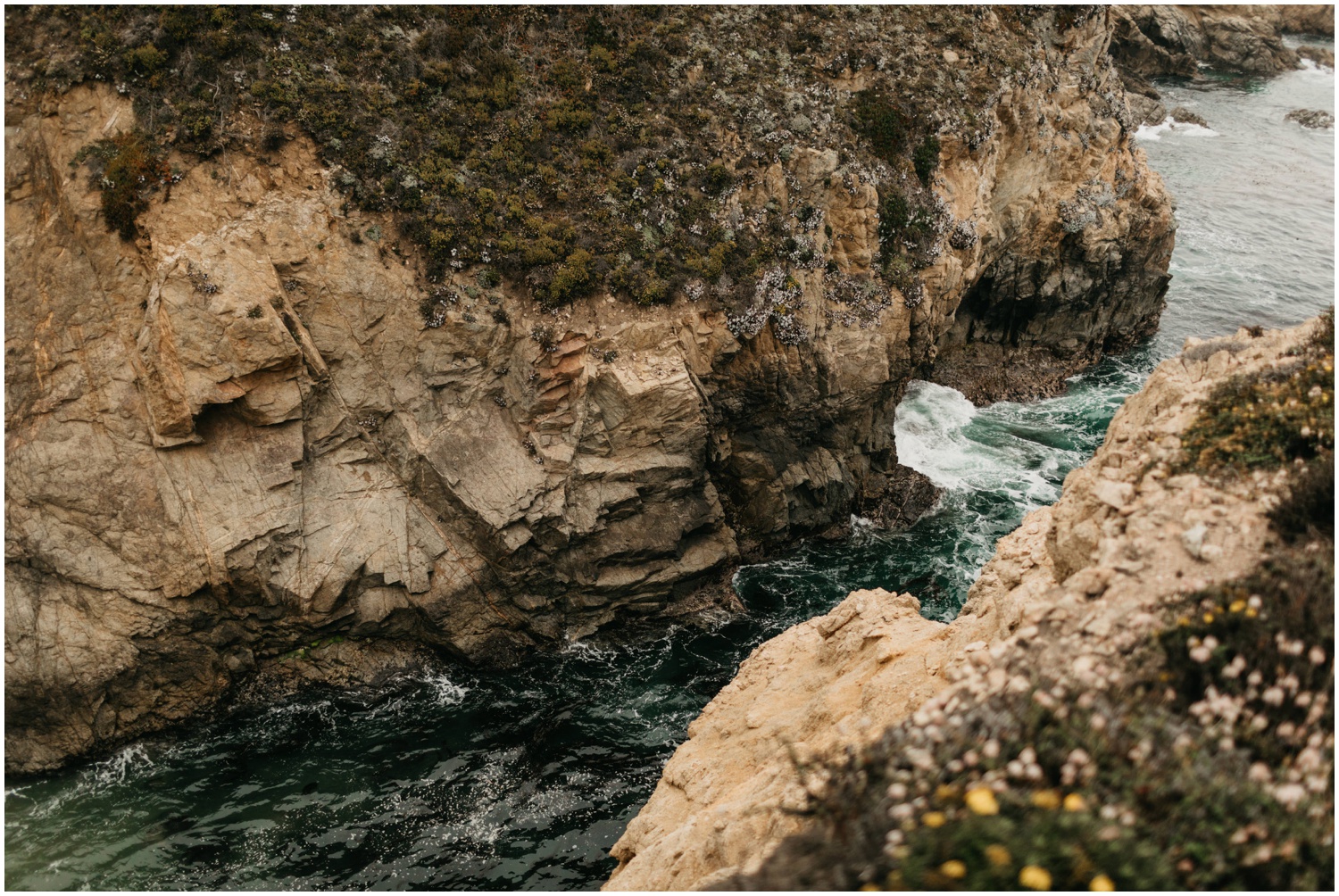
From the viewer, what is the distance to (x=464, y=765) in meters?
20.8

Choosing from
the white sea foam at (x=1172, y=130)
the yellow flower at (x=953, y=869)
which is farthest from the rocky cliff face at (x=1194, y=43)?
the yellow flower at (x=953, y=869)

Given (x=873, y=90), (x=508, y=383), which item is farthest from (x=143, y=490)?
(x=873, y=90)

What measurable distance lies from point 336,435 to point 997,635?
60.5 ft

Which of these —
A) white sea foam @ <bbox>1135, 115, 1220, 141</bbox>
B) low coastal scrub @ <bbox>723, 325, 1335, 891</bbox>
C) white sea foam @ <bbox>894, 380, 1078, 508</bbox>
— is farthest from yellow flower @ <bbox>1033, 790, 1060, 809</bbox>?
white sea foam @ <bbox>1135, 115, 1220, 141</bbox>

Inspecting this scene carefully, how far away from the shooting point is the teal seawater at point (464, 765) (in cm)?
1842

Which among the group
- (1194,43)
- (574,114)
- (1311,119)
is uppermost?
(1194,43)

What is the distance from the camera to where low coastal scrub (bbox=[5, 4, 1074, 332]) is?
23062 mm

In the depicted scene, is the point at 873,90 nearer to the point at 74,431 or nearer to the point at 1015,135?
the point at 1015,135

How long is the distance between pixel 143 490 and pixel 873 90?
27.0 m

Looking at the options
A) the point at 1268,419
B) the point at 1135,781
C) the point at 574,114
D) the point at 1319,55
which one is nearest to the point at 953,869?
the point at 1135,781

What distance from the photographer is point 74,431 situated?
837 inches

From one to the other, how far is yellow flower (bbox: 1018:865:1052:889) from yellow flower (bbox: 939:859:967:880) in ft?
1.53

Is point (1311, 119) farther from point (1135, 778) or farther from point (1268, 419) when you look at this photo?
point (1135, 778)

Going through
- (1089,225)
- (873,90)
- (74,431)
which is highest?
(873,90)
